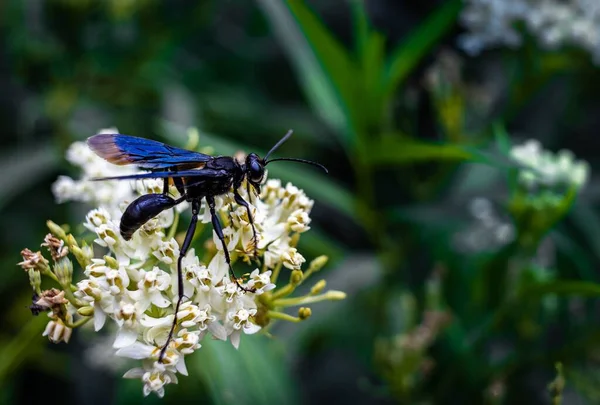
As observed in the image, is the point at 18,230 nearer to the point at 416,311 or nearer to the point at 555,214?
the point at 416,311

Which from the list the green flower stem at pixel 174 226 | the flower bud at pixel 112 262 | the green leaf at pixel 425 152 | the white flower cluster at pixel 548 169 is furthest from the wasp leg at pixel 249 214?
the white flower cluster at pixel 548 169

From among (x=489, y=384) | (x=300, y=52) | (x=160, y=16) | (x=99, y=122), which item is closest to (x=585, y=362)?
(x=489, y=384)

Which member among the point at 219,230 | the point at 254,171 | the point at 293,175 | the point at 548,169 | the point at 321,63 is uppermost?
the point at 321,63

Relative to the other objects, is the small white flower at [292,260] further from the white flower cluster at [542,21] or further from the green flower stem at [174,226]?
the white flower cluster at [542,21]

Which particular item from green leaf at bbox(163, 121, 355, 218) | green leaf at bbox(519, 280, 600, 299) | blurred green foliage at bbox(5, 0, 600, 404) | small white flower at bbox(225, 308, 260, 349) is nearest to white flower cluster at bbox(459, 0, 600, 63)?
blurred green foliage at bbox(5, 0, 600, 404)

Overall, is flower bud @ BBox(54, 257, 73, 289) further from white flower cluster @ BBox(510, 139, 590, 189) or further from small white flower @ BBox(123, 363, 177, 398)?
white flower cluster @ BBox(510, 139, 590, 189)

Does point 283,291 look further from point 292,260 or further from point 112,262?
point 112,262

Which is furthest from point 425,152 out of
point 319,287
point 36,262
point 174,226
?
point 36,262
